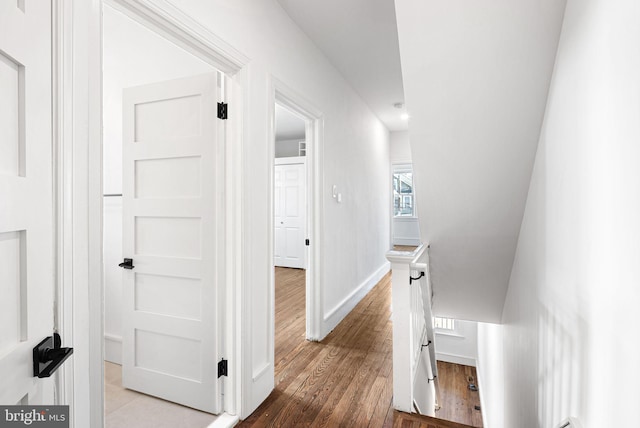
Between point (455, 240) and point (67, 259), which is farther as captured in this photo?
point (455, 240)

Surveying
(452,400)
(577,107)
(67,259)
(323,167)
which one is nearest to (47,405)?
(67,259)

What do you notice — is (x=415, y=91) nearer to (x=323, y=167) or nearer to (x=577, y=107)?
(x=577, y=107)

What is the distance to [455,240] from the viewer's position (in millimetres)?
2746

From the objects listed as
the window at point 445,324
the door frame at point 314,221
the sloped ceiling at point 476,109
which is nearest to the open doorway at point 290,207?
the window at point 445,324

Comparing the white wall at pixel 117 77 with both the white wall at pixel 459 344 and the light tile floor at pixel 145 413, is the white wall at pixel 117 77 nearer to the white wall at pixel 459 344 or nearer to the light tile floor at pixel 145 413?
the light tile floor at pixel 145 413

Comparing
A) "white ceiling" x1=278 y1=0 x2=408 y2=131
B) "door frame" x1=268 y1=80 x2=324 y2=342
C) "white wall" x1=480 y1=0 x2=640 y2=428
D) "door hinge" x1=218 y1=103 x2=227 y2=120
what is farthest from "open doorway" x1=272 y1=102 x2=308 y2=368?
"white wall" x1=480 y1=0 x2=640 y2=428

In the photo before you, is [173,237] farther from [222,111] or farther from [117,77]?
[117,77]

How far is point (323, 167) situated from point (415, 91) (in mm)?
1282

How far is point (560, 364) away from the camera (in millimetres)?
1323

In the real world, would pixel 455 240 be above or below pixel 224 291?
above

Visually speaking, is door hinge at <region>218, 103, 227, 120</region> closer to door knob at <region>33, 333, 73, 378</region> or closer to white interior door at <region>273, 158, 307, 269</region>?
door knob at <region>33, 333, 73, 378</region>

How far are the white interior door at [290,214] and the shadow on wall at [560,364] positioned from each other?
15.7ft

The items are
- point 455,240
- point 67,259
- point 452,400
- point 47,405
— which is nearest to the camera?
point 47,405

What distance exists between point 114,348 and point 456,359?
13.9 ft
